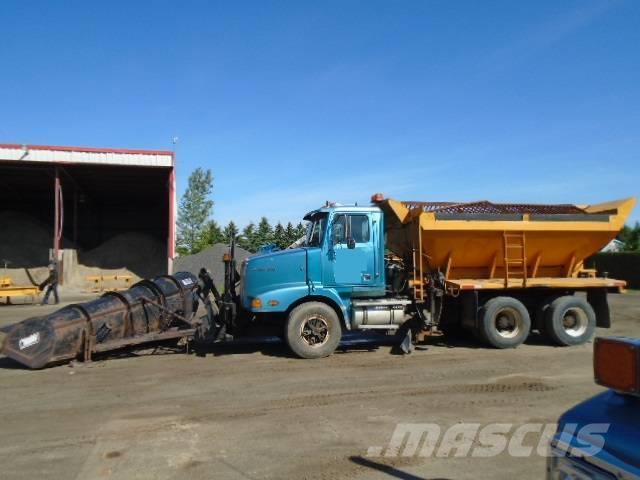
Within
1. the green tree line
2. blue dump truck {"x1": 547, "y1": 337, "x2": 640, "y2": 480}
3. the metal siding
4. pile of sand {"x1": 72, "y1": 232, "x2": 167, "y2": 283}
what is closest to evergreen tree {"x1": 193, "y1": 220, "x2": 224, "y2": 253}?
the green tree line

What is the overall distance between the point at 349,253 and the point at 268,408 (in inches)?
153

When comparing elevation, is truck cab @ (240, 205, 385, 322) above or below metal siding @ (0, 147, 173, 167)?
below

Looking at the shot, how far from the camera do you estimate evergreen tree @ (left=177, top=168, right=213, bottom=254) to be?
6856 centimetres

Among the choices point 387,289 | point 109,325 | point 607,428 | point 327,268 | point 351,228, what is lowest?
point 109,325

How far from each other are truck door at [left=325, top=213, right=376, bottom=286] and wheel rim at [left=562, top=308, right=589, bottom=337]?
4294 millimetres

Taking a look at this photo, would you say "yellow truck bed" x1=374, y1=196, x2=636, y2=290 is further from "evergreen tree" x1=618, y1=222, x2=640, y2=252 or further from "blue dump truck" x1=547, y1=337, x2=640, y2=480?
"evergreen tree" x1=618, y1=222, x2=640, y2=252

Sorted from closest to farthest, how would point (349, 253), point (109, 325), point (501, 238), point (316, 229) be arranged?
point (109, 325)
point (349, 253)
point (316, 229)
point (501, 238)

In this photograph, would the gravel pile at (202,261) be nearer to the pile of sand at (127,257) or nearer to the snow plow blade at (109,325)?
the pile of sand at (127,257)

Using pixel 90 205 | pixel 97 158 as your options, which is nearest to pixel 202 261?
pixel 90 205

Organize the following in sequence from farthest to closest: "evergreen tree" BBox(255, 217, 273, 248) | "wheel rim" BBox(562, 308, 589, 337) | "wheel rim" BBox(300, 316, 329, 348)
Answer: "evergreen tree" BBox(255, 217, 273, 248)
"wheel rim" BBox(562, 308, 589, 337)
"wheel rim" BBox(300, 316, 329, 348)

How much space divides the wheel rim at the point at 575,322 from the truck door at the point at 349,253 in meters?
4.29

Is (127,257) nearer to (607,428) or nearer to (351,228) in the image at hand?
(351,228)

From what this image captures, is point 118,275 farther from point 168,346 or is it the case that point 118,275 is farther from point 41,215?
point 168,346

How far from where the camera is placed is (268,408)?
6582 millimetres
